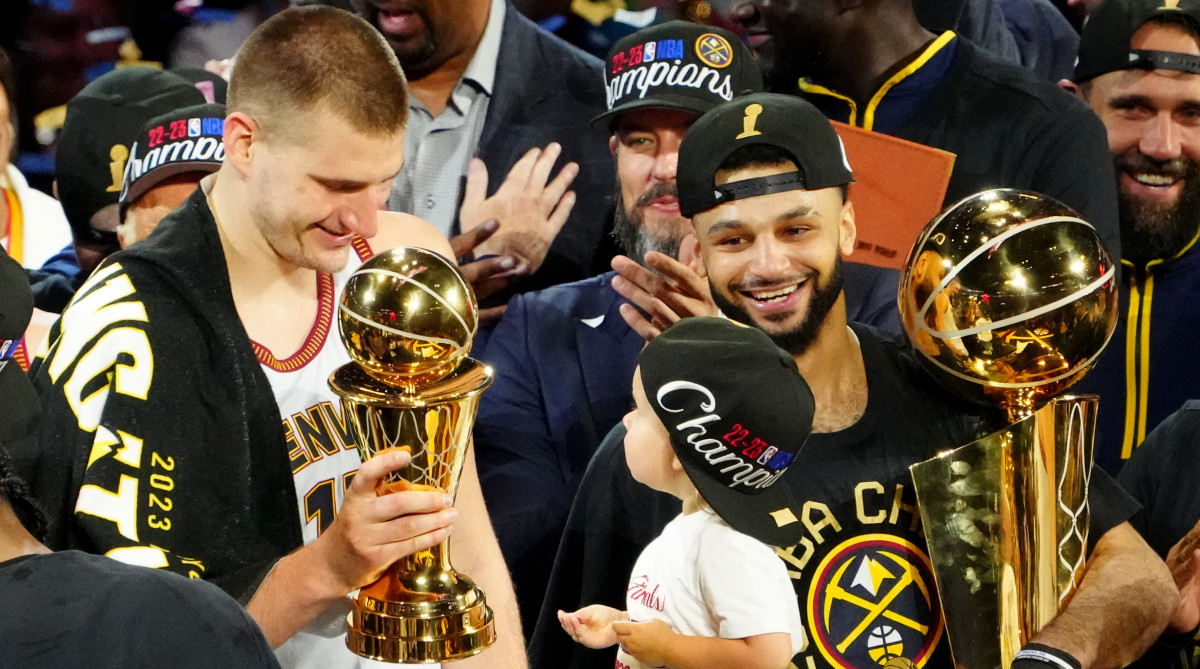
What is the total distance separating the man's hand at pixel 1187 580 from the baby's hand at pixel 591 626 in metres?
1.08

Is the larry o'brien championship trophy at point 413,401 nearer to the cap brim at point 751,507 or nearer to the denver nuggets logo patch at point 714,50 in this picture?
the cap brim at point 751,507

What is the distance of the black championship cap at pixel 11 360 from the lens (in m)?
1.63

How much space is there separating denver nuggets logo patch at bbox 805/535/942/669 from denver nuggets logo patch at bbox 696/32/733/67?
116 cm

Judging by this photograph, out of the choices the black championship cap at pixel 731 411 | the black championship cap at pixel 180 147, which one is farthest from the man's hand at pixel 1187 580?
the black championship cap at pixel 180 147

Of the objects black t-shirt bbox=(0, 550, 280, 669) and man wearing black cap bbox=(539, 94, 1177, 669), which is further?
man wearing black cap bbox=(539, 94, 1177, 669)

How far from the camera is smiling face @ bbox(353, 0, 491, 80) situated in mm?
3090

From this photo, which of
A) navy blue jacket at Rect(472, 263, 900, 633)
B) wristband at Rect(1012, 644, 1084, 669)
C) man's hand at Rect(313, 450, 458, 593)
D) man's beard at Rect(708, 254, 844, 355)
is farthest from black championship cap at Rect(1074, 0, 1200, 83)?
man's hand at Rect(313, 450, 458, 593)

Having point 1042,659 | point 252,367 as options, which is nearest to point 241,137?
point 252,367

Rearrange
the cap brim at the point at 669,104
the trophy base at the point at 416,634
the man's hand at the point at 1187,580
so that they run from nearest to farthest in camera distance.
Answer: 1. the trophy base at the point at 416,634
2. the man's hand at the point at 1187,580
3. the cap brim at the point at 669,104

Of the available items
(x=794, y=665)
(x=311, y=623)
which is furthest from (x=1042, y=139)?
(x=311, y=623)

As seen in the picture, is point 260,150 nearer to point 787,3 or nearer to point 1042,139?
Result: point 787,3

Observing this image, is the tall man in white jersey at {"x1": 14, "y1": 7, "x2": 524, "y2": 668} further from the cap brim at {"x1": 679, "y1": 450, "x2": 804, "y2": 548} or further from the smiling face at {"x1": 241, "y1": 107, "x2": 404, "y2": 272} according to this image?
the cap brim at {"x1": 679, "y1": 450, "x2": 804, "y2": 548}

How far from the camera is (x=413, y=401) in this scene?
1.73 meters

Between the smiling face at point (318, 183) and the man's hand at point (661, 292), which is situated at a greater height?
the smiling face at point (318, 183)
